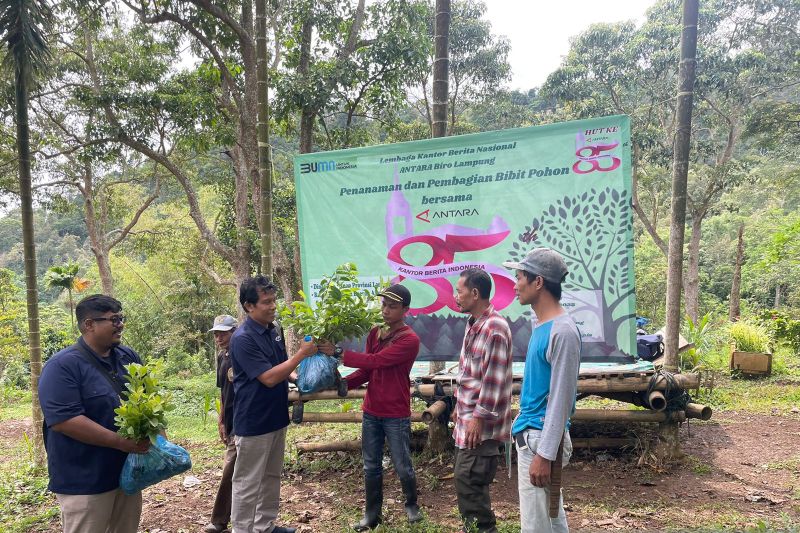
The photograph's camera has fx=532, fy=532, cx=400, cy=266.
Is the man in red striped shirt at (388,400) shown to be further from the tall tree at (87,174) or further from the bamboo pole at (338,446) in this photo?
the tall tree at (87,174)

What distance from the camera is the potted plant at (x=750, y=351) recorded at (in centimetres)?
1002

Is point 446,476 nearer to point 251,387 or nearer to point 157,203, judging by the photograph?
point 251,387

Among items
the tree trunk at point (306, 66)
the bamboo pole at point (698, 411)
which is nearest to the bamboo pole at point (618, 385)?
the bamboo pole at point (698, 411)

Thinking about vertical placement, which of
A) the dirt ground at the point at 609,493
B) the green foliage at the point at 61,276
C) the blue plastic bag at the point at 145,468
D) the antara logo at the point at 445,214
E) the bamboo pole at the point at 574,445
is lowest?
the dirt ground at the point at 609,493

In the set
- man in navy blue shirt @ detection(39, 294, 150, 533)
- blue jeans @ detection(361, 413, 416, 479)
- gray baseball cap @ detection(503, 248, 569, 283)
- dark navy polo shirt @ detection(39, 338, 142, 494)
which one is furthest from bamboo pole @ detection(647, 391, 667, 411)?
dark navy polo shirt @ detection(39, 338, 142, 494)

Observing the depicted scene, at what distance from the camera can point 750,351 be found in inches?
402

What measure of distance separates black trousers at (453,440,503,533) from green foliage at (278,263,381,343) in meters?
1.15

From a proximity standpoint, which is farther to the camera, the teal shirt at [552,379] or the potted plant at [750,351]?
the potted plant at [750,351]

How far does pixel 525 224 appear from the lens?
5137 mm

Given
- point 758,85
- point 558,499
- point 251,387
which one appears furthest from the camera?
point 758,85

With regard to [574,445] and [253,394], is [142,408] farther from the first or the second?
[574,445]

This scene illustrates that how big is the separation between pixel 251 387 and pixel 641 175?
18.6 meters

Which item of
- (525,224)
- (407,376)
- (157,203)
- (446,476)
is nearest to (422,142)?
(525,224)

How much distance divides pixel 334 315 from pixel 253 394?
A: 79 centimetres
